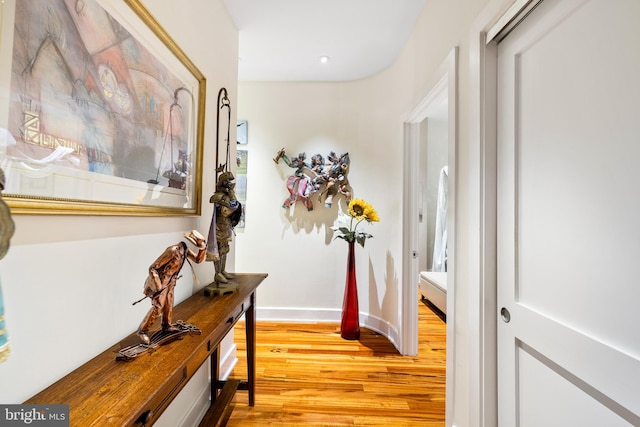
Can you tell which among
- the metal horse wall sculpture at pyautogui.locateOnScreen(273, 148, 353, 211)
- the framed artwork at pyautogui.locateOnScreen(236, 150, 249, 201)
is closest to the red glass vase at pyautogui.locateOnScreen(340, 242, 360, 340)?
the metal horse wall sculpture at pyautogui.locateOnScreen(273, 148, 353, 211)

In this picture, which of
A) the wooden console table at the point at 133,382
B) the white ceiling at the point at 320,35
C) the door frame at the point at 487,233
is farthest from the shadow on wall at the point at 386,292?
the white ceiling at the point at 320,35

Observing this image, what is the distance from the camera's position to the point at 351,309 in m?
2.61

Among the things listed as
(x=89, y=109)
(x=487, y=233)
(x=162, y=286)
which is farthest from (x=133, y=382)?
(x=487, y=233)

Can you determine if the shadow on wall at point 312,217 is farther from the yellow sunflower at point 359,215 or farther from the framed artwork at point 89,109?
the framed artwork at point 89,109

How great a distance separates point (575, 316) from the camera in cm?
84

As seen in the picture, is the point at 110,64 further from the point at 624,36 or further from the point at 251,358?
the point at 251,358

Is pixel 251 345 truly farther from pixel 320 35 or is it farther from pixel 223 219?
pixel 320 35

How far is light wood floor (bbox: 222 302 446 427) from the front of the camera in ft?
5.40

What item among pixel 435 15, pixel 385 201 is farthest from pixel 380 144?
pixel 435 15

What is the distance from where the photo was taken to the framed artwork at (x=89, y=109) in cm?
62

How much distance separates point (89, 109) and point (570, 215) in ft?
5.02

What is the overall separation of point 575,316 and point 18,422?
1.48 meters

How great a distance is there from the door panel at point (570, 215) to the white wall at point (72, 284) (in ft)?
4.91

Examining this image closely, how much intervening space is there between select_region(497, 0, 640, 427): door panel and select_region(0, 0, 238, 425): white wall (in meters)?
1.50
